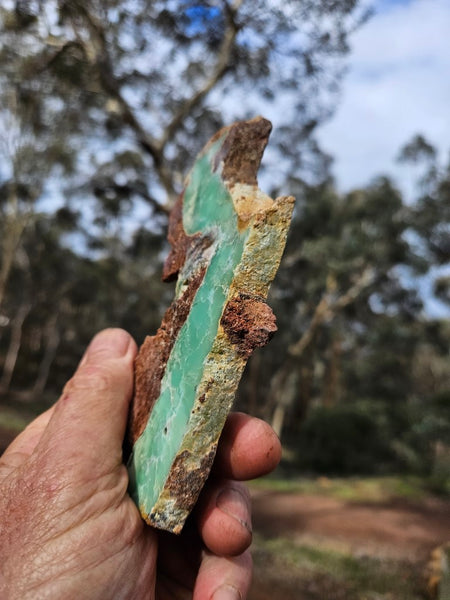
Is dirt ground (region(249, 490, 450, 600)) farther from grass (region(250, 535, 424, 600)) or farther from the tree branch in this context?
the tree branch

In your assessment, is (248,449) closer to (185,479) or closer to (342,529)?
(185,479)

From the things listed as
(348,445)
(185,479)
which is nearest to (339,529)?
(348,445)

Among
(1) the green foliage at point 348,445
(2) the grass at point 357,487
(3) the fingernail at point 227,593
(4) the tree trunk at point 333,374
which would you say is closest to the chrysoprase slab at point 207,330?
(3) the fingernail at point 227,593

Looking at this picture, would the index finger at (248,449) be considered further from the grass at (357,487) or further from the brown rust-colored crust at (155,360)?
the grass at (357,487)

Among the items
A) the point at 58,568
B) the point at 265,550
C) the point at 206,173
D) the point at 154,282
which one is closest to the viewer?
the point at 58,568

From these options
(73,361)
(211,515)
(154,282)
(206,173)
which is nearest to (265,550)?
(211,515)

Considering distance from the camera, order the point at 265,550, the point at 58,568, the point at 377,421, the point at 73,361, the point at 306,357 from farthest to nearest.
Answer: the point at 73,361 < the point at 306,357 < the point at 377,421 < the point at 265,550 < the point at 58,568

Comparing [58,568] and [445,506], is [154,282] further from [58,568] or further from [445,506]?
[58,568]
